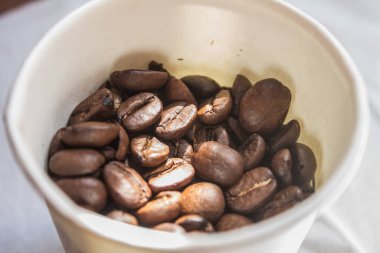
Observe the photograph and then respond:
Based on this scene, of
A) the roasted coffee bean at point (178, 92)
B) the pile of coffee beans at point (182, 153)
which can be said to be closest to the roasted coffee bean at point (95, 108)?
the pile of coffee beans at point (182, 153)

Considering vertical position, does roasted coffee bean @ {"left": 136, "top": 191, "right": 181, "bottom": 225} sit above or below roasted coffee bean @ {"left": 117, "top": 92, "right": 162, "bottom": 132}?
below

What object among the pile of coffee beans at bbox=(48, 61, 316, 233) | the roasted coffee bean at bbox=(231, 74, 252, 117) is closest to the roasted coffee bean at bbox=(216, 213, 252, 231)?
the pile of coffee beans at bbox=(48, 61, 316, 233)

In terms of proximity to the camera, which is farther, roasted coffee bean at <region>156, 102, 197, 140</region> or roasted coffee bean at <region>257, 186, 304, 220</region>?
roasted coffee bean at <region>156, 102, 197, 140</region>

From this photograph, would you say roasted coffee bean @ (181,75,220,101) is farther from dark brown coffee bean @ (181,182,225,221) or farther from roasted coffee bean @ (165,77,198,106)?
dark brown coffee bean @ (181,182,225,221)

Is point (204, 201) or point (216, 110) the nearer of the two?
point (204, 201)

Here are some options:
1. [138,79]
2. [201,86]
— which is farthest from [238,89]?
[138,79]

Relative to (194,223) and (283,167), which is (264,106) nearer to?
(283,167)
